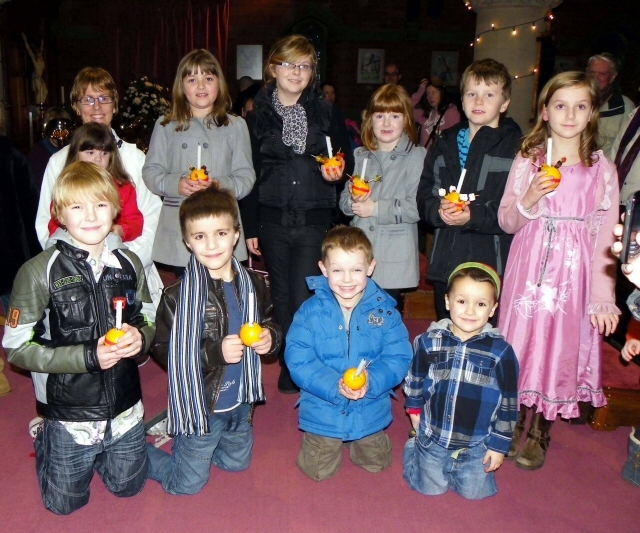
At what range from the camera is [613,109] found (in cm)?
483

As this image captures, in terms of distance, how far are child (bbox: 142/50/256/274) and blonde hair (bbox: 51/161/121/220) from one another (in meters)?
0.73

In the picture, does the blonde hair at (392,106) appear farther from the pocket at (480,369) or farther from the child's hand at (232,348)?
the child's hand at (232,348)

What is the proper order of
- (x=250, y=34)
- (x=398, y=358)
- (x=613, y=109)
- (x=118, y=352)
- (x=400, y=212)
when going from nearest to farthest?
(x=118, y=352)
(x=398, y=358)
(x=400, y=212)
(x=613, y=109)
(x=250, y=34)

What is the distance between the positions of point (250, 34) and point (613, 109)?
28.3 feet

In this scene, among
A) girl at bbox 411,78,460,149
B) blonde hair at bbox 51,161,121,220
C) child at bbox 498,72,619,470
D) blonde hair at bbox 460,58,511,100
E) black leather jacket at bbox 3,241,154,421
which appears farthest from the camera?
girl at bbox 411,78,460,149

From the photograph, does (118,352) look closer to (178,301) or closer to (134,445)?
(178,301)

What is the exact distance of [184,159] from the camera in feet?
10.7

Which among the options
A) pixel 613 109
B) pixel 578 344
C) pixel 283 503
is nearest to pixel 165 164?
pixel 283 503

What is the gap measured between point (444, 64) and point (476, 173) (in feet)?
32.6

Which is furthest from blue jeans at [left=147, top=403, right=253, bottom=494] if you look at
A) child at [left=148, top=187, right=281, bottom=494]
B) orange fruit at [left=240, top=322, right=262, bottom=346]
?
orange fruit at [left=240, top=322, right=262, bottom=346]

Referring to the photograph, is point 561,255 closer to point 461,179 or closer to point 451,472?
point 461,179

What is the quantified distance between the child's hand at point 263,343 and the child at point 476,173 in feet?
3.30

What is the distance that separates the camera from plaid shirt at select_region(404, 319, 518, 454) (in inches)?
102

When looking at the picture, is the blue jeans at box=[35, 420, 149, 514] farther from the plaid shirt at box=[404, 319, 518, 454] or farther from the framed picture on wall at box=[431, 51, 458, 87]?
the framed picture on wall at box=[431, 51, 458, 87]
